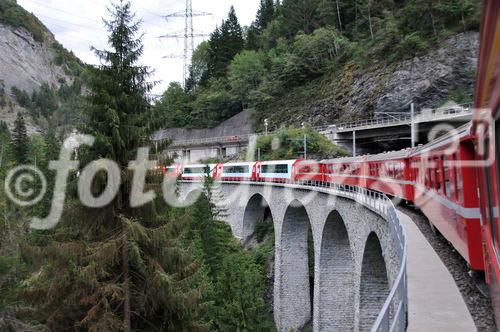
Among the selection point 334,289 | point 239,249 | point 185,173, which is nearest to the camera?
point 334,289

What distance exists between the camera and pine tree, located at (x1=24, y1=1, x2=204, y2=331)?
1072cm

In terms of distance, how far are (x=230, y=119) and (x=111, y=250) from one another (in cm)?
5719

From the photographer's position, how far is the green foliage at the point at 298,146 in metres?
43.7

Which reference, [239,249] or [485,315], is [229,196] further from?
[485,315]

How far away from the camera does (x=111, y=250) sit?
10.6m

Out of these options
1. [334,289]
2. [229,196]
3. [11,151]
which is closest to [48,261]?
[334,289]

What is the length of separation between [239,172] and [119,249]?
29299 millimetres

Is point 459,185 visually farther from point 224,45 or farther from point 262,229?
point 224,45

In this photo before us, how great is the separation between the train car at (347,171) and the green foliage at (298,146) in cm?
1432

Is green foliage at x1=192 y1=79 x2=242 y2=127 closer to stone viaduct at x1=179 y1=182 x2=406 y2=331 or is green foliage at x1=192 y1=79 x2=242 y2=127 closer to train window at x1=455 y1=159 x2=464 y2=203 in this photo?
stone viaduct at x1=179 y1=182 x2=406 y2=331

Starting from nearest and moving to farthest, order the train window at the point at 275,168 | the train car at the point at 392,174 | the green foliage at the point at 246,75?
the train car at the point at 392,174
the train window at the point at 275,168
the green foliage at the point at 246,75

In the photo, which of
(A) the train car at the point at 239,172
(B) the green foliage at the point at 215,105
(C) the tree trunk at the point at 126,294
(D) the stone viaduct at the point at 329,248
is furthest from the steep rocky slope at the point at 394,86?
(C) the tree trunk at the point at 126,294

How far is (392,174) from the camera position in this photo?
18.2m

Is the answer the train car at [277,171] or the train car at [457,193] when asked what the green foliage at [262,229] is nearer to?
the train car at [277,171]
